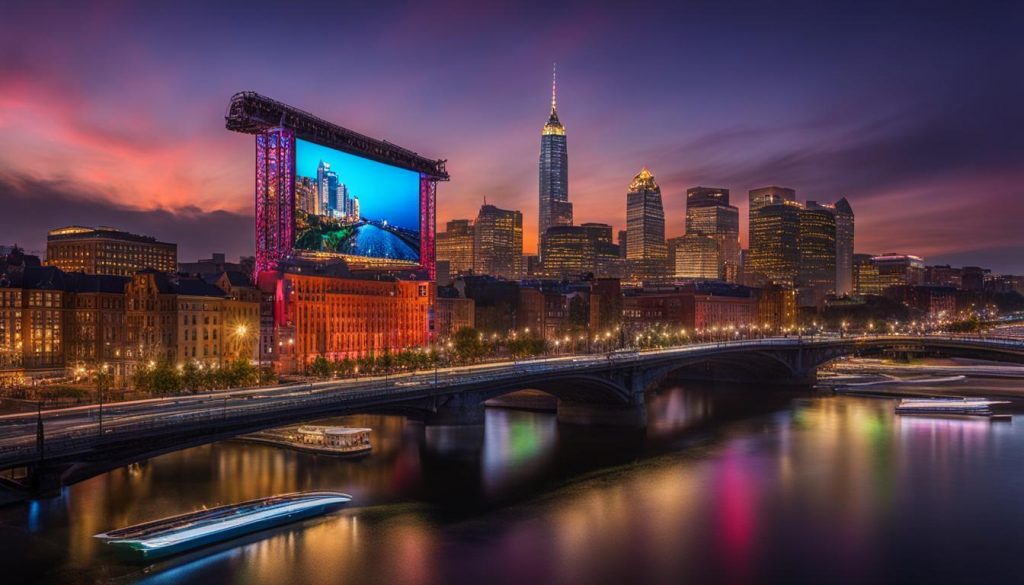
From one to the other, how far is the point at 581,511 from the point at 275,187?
7067 centimetres

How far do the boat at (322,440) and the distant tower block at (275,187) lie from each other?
39528 mm

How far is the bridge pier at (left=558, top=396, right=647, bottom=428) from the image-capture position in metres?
94.3

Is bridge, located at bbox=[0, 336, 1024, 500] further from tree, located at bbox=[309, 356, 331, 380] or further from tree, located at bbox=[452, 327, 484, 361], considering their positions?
tree, located at bbox=[452, 327, 484, 361]

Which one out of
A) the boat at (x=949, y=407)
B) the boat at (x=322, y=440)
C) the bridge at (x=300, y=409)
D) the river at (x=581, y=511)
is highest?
the bridge at (x=300, y=409)

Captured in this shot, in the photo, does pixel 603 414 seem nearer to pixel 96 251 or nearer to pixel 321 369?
pixel 321 369

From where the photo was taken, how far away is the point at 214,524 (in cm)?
4806

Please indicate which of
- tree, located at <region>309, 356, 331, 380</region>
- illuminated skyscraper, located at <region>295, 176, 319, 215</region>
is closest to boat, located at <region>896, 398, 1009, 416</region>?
tree, located at <region>309, 356, 331, 380</region>

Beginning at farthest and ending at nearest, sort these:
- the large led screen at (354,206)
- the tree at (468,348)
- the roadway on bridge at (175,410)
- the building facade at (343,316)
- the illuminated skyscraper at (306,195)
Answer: the tree at (468,348) < the large led screen at (354,206) < the illuminated skyscraper at (306,195) < the building facade at (343,316) < the roadway on bridge at (175,410)

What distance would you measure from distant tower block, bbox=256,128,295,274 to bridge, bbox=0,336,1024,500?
102 feet

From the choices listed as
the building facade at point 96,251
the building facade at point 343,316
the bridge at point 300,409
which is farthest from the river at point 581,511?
the building facade at point 96,251

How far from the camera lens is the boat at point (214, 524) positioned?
4488cm

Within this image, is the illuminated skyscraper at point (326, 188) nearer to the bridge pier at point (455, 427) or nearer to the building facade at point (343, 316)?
the building facade at point (343, 316)

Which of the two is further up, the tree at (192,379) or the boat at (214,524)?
the tree at (192,379)

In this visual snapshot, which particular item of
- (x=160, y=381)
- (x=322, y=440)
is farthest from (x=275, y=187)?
(x=322, y=440)
